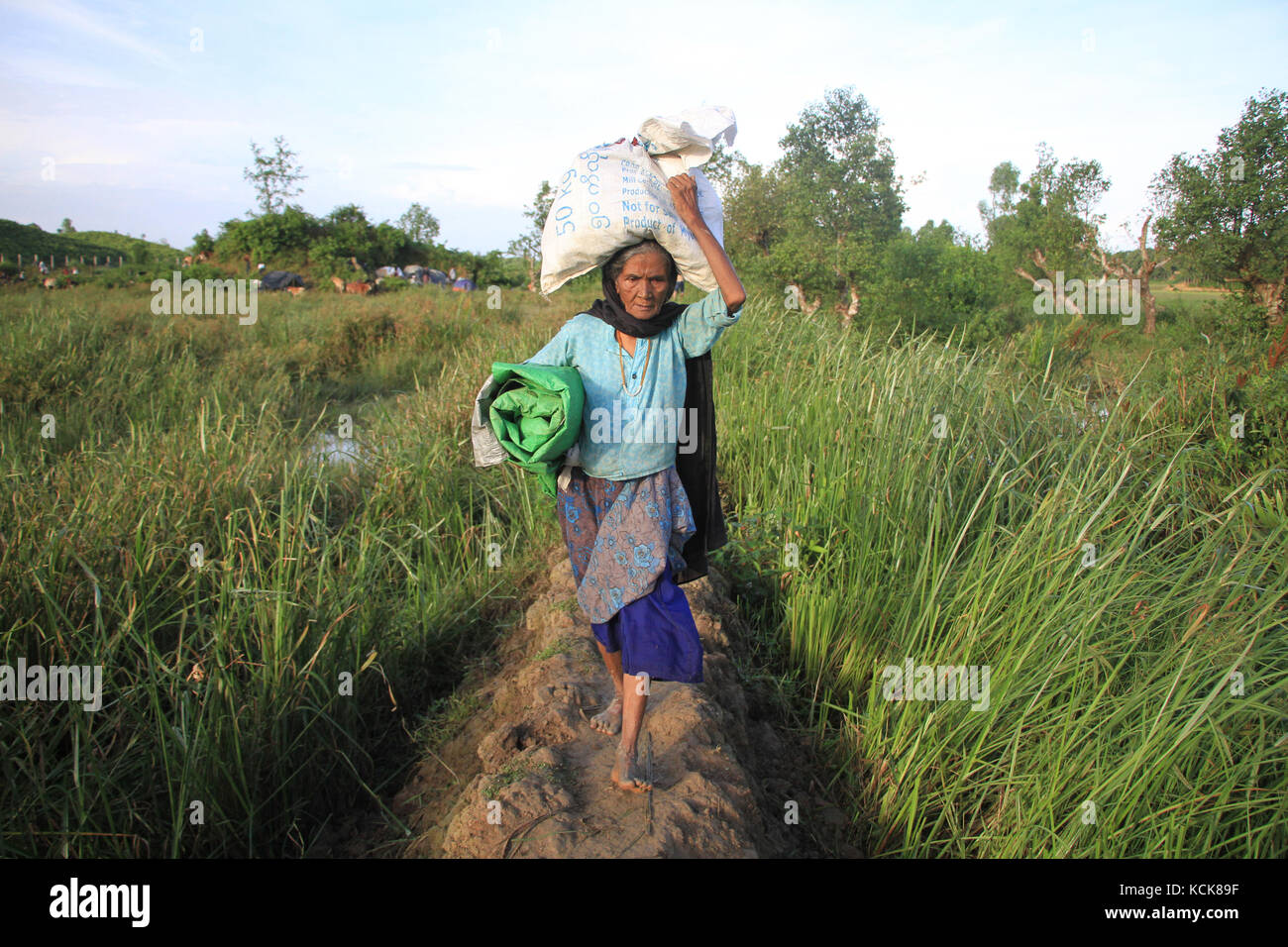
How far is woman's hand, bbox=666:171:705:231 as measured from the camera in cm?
213

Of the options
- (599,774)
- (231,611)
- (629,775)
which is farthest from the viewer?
(231,611)

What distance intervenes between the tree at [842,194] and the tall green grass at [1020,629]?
895 cm

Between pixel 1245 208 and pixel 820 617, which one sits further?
pixel 1245 208

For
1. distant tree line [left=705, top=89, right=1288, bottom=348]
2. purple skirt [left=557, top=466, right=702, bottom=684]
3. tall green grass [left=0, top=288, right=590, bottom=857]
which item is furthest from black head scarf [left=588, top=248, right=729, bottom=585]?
distant tree line [left=705, top=89, right=1288, bottom=348]

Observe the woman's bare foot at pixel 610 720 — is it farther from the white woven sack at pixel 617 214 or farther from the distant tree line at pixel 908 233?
the distant tree line at pixel 908 233

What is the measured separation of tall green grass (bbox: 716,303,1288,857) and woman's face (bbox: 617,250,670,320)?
4.58 ft

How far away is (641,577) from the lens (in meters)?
2.19

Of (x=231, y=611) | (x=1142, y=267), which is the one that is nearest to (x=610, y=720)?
A: (x=231, y=611)

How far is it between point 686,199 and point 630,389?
0.55 metres

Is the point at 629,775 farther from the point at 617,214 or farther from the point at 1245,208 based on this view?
the point at 1245,208

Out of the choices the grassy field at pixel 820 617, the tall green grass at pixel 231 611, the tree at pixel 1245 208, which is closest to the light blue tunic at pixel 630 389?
the grassy field at pixel 820 617
